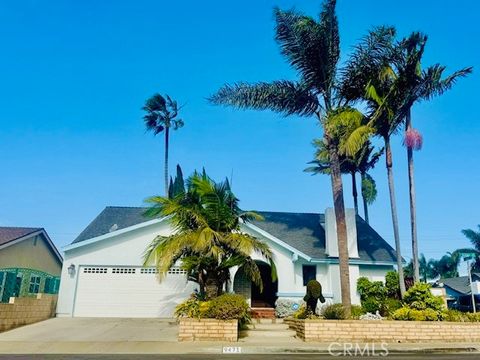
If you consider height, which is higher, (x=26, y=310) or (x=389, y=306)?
(x=389, y=306)

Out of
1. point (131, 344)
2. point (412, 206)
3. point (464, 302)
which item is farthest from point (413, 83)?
point (464, 302)

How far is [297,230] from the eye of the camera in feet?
69.5

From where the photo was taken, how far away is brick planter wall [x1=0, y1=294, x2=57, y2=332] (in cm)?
1284

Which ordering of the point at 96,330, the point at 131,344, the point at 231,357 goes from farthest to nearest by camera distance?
the point at 96,330
the point at 131,344
the point at 231,357

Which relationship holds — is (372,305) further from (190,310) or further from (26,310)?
(26,310)

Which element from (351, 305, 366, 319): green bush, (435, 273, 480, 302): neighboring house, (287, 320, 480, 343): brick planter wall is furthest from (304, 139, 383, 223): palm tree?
(435, 273, 480, 302): neighboring house

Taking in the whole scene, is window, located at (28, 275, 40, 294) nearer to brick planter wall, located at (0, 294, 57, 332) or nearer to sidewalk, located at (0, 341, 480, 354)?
brick planter wall, located at (0, 294, 57, 332)

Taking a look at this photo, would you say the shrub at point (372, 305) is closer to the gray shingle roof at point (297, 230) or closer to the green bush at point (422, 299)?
the green bush at point (422, 299)

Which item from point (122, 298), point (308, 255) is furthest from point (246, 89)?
point (122, 298)

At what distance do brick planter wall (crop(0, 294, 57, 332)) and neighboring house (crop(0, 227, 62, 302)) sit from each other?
188 centimetres

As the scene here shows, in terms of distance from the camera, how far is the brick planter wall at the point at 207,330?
11039mm

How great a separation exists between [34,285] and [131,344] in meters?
12.0

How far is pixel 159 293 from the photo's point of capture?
17.5 metres

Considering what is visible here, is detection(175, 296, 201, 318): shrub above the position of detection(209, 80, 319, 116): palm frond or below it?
below
